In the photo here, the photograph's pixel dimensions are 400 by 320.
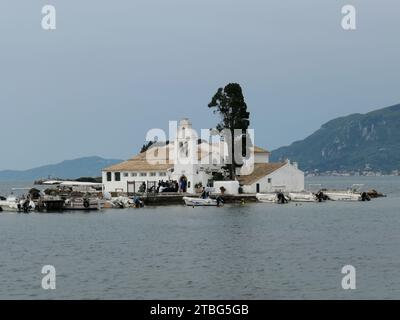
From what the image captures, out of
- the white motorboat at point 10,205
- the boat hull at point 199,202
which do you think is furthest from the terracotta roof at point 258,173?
the white motorboat at point 10,205

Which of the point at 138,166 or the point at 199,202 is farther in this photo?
the point at 138,166

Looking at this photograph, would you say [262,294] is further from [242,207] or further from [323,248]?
[242,207]

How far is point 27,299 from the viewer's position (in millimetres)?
35719

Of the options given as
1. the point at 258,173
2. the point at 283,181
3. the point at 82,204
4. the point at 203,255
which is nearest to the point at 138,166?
the point at 258,173

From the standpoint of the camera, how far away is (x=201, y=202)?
95.3 meters

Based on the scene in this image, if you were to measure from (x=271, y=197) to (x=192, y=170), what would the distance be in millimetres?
10468

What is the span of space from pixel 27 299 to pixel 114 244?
2140 centimetres

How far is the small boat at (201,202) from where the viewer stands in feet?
312

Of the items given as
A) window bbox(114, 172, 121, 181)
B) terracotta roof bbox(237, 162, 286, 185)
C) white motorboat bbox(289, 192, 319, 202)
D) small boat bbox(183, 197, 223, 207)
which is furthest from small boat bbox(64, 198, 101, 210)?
white motorboat bbox(289, 192, 319, 202)

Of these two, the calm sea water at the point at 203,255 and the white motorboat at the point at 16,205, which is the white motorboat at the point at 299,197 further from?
the white motorboat at the point at 16,205

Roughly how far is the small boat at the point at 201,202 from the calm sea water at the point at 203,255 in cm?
989

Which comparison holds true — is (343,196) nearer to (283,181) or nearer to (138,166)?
(283,181)
